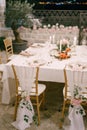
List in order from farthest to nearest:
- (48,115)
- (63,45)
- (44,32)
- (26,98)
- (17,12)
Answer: (44,32) < (17,12) < (63,45) < (48,115) < (26,98)

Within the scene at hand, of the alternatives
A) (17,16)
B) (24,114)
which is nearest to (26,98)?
(24,114)

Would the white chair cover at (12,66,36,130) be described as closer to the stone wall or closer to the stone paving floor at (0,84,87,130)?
the stone paving floor at (0,84,87,130)

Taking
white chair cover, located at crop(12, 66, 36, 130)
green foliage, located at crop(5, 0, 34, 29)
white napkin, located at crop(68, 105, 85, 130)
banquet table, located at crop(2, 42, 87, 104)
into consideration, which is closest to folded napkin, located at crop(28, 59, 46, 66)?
banquet table, located at crop(2, 42, 87, 104)

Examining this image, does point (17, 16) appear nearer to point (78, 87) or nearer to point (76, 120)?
point (78, 87)

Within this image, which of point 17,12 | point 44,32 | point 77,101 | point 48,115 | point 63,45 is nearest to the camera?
point 77,101

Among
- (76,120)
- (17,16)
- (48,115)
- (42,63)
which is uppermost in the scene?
(17,16)

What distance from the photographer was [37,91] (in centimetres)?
328

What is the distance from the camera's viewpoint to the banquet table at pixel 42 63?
11.2ft

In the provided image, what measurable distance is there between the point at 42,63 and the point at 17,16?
314cm

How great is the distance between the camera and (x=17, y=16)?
638cm

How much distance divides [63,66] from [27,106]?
0.74 meters

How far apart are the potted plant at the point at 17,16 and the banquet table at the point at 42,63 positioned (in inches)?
83.9

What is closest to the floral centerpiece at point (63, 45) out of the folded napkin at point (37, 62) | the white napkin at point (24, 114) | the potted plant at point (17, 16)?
the folded napkin at point (37, 62)

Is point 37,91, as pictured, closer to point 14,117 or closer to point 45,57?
point 14,117
